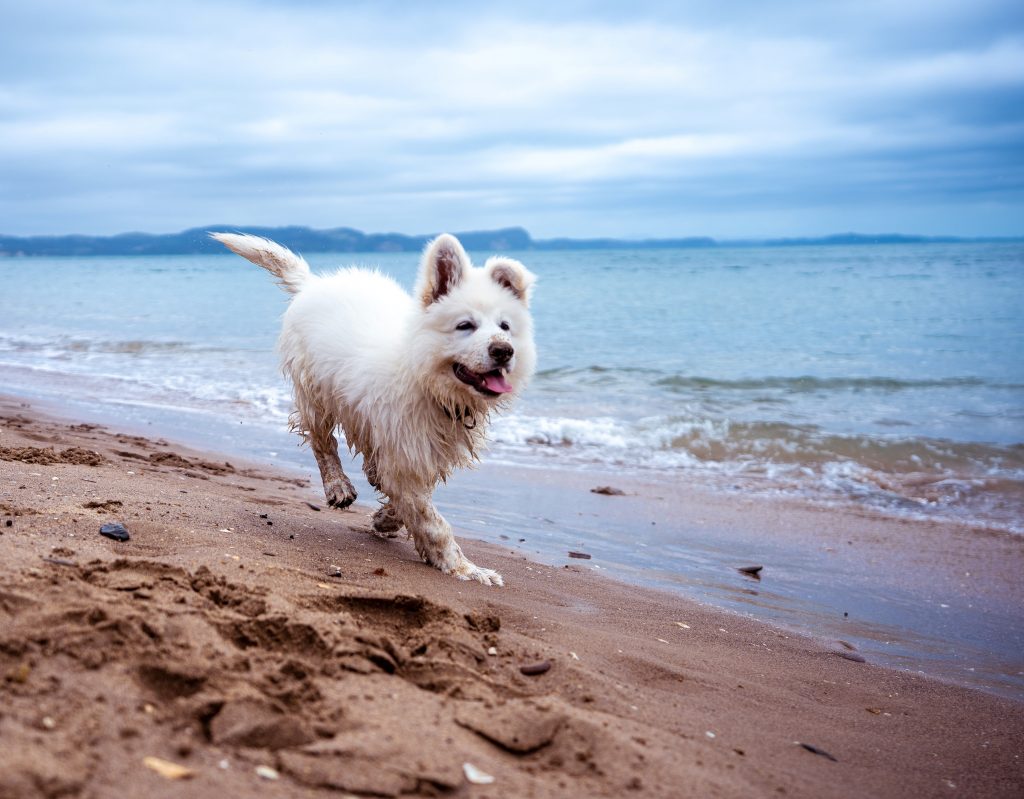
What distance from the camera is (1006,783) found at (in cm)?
350

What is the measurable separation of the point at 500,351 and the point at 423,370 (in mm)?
459

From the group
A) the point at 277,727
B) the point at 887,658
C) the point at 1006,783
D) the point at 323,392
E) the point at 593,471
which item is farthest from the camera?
the point at 593,471

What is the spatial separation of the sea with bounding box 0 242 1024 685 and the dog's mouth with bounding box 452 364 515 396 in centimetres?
150

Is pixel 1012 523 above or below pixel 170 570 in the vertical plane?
below

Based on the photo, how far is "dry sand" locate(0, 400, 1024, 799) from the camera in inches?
93.9

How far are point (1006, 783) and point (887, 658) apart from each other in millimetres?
1372

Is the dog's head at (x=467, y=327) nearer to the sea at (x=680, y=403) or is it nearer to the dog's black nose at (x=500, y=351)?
the dog's black nose at (x=500, y=351)

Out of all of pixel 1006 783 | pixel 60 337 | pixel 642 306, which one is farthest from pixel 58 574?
pixel 642 306

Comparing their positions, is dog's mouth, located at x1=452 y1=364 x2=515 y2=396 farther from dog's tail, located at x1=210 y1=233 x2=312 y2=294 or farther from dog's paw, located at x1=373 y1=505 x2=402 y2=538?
dog's tail, located at x1=210 y1=233 x2=312 y2=294

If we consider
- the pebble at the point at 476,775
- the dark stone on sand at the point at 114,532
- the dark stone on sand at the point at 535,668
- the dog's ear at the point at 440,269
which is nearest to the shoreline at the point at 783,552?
the dog's ear at the point at 440,269

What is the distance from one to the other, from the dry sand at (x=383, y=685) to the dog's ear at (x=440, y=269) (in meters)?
1.46

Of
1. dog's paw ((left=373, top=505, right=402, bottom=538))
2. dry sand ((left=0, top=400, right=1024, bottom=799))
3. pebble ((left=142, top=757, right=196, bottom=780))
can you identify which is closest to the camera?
pebble ((left=142, top=757, right=196, bottom=780))

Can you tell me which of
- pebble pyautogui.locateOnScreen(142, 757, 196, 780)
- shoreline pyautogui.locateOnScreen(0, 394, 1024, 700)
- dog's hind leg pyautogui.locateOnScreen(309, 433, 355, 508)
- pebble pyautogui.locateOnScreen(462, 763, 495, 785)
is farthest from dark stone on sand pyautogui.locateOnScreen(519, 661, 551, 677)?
dog's hind leg pyautogui.locateOnScreen(309, 433, 355, 508)

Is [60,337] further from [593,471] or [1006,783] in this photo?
[1006,783]
